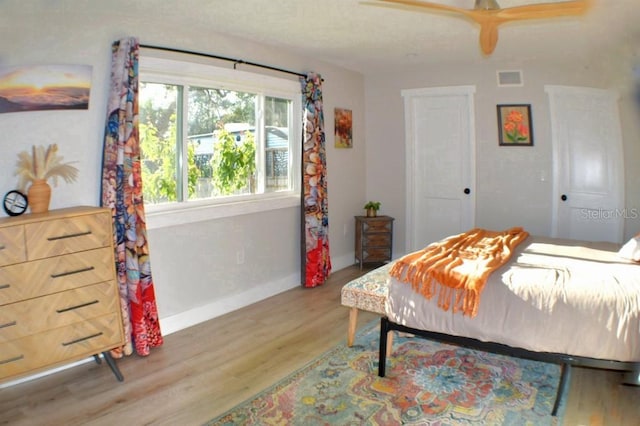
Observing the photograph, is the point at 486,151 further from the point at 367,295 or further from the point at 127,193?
the point at 127,193

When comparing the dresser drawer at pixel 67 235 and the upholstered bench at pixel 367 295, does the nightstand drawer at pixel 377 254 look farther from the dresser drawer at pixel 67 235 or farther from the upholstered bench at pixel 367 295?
the dresser drawer at pixel 67 235

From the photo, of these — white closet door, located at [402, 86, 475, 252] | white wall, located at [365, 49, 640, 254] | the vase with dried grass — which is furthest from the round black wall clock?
white closet door, located at [402, 86, 475, 252]

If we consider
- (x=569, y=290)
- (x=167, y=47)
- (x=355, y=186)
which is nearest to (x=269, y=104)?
(x=167, y=47)

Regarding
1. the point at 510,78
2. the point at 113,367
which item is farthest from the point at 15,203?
the point at 510,78

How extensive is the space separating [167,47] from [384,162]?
285 centimetres

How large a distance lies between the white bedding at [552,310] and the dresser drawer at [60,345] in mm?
1607

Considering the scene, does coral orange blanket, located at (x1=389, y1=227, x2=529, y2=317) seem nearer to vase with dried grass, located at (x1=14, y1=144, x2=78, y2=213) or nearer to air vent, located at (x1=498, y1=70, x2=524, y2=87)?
air vent, located at (x1=498, y1=70, x2=524, y2=87)

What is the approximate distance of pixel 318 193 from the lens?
14.3 feet

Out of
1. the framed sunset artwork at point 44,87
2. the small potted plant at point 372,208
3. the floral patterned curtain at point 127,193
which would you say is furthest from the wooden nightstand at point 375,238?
the framed sunset artwork at point 44,87

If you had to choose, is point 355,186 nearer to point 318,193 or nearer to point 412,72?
point 318,193

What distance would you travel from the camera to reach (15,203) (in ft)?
8.05

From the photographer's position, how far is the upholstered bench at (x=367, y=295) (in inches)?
109

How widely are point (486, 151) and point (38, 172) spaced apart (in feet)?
13.0

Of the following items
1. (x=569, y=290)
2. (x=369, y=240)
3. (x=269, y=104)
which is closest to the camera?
(x=569, y=290)
